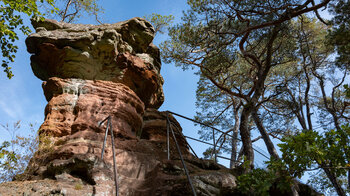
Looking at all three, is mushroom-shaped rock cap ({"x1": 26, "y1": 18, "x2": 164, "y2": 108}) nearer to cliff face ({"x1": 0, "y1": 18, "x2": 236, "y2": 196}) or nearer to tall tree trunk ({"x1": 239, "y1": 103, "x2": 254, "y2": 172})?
cliff face ({"x1": 0, "y1": 18, "x2": 236, "y2": 196})

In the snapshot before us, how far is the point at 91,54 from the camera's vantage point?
9453 millimetres

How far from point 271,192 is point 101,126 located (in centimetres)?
498

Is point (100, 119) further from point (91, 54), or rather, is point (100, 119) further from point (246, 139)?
point (246, 139)

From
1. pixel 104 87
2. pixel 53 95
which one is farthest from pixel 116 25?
pixel 53 95

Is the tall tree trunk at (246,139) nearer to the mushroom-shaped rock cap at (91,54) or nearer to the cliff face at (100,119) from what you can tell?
the cliff face at (100,119)

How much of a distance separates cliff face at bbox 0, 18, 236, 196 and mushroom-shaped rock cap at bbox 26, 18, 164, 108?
0.11ft

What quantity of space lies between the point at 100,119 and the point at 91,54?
9.05 feet

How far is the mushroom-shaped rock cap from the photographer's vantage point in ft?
30.0

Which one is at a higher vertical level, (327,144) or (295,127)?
(295,127)

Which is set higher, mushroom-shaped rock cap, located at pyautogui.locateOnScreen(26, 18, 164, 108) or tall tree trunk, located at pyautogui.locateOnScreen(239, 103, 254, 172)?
mushroom-shaped rock cap, located at pyautogui.locateOnScreen(26, 18, 164, 108)

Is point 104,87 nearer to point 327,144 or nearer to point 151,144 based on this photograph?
point 151,144

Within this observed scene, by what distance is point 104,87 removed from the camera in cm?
900

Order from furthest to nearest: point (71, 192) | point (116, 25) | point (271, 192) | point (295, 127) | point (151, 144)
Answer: point (295, 127) → point (116, 25) → point (151, 144) → point (271, 192) → point (71, 192)

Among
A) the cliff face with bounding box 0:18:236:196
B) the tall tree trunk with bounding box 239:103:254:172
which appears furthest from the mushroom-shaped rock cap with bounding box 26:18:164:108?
the tall tree trunk with bounding box 239:103:254:172
